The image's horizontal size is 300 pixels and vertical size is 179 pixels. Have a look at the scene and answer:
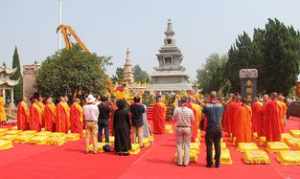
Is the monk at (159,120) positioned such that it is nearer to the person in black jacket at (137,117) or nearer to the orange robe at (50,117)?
the orange robe at (50,117)

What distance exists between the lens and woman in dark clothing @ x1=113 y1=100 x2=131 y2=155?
47.2ft

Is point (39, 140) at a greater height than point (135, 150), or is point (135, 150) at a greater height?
point (39, 140)

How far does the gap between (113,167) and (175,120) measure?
2127 millimetres

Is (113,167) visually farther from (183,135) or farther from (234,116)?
(234,116)

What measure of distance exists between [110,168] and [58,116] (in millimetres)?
9428

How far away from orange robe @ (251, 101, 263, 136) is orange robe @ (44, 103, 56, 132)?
8808mm

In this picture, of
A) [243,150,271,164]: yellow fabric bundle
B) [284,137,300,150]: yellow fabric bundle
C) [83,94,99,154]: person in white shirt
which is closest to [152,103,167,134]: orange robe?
[284,137,300,150]: yellow fabric bundle

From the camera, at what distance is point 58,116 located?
20.8 m

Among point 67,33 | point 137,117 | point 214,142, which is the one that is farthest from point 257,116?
point 67,33

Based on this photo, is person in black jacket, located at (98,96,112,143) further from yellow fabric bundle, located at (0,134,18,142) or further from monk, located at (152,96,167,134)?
monk, located at (152,96,167,134)

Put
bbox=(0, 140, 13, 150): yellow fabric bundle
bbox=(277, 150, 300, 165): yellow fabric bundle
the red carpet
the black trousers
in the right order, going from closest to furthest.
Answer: the red carpet
the black trousers
bbox=(277, 150, 300, 165): yellow fabric bundle
bbox=(0, 140, 13, 150): yellow fabric bundle

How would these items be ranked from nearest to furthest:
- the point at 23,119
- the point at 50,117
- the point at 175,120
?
the point at 175,120 < the point at 50,117 < the point at 23,119

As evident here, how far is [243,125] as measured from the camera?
17.2 metres

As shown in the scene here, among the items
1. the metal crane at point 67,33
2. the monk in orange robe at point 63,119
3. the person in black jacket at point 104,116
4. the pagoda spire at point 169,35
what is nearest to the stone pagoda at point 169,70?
the pagoda spire at point 169,35
